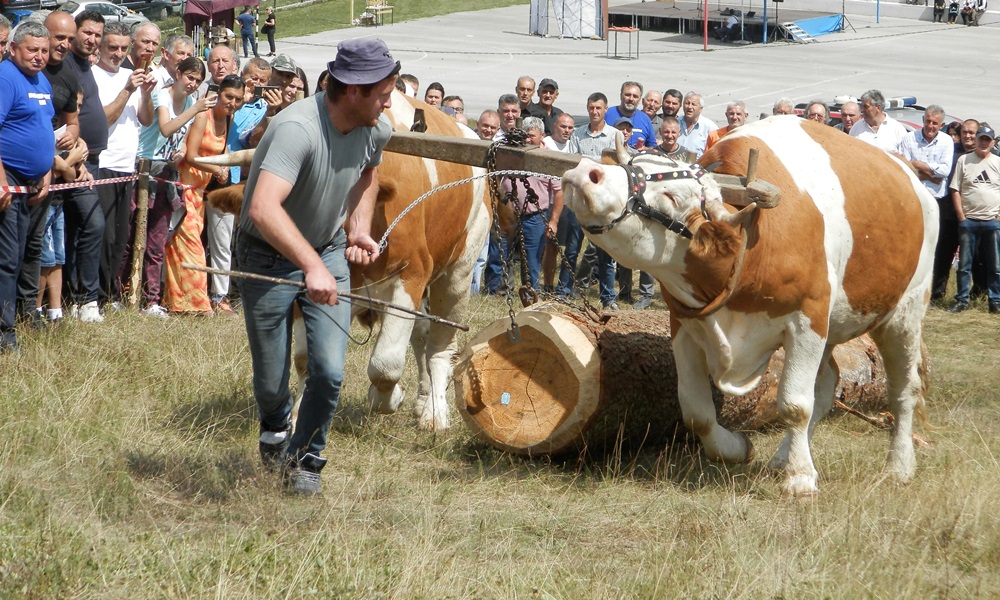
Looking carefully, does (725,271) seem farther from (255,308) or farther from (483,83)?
(483,83)

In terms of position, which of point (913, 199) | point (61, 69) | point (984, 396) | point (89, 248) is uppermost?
point (61, 69)

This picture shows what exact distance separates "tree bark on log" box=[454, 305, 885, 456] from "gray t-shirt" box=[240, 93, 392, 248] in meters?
1.40

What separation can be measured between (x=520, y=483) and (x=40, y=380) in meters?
2.80

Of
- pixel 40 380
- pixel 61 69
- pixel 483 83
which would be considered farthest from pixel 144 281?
pixel 483 83

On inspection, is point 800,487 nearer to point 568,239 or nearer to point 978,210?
point 568,239

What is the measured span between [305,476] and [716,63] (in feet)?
107

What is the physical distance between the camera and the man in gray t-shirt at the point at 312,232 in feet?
15.4

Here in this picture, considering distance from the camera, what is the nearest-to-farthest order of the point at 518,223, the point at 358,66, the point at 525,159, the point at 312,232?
the point at 358,66 → the point at 312,232 → the point at 525,159 → the point at 518,223

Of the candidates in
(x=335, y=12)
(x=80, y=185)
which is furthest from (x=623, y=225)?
(x=335, y=12)

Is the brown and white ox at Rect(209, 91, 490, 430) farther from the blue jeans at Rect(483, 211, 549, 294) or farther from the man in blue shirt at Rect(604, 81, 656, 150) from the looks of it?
the man in blue shirt at Rect(604, 81, 656, 150)

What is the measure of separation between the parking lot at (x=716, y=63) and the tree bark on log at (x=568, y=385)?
19.4 meters

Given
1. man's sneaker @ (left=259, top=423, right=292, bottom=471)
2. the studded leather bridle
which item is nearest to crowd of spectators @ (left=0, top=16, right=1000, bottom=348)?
the studded leather bridle

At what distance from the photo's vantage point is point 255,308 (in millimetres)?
5082

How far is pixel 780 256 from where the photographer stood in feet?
17.8
